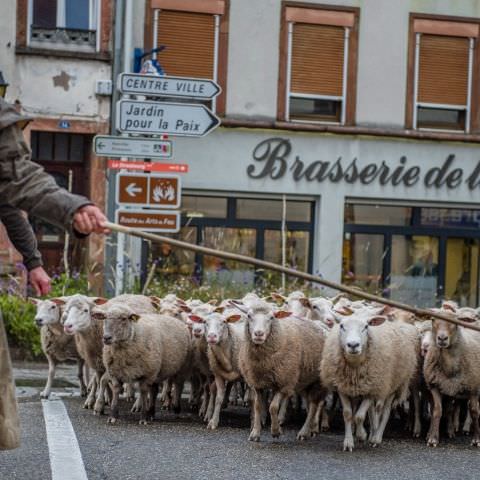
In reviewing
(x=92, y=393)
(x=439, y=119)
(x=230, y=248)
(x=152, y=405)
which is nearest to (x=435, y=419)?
(x=152, y=405)

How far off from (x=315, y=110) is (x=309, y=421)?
43.9 feet

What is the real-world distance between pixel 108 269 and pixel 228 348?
9328mm

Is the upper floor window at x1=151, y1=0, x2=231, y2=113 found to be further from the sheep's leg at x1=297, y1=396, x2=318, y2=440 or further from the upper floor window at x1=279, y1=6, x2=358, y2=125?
the sheep's leg at x1=297, y1=396, x2=318, y2=440

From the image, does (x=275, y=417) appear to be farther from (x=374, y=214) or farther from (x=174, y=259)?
(x=374, y=214)

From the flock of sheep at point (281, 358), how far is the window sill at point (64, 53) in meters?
8.87

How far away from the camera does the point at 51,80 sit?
21.2 meters

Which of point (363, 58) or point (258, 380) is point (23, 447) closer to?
point (258, 380)

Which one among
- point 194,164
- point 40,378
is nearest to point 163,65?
point 194,164

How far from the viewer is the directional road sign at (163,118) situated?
14.4 meters

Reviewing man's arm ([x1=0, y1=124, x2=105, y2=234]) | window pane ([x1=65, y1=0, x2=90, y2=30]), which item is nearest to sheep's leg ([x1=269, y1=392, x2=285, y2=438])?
man's arm ([x1=0, y1=124, x2=105, y2=234])

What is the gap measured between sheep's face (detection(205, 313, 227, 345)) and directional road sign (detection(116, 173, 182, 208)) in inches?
128

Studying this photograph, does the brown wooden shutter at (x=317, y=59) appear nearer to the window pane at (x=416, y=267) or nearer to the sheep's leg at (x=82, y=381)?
the window pane at (x=416, y=267)

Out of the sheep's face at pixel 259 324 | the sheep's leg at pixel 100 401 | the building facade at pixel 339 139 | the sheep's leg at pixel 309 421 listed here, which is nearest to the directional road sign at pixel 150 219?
the sheep's leg at pixel 100 401

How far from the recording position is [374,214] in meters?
23.6
